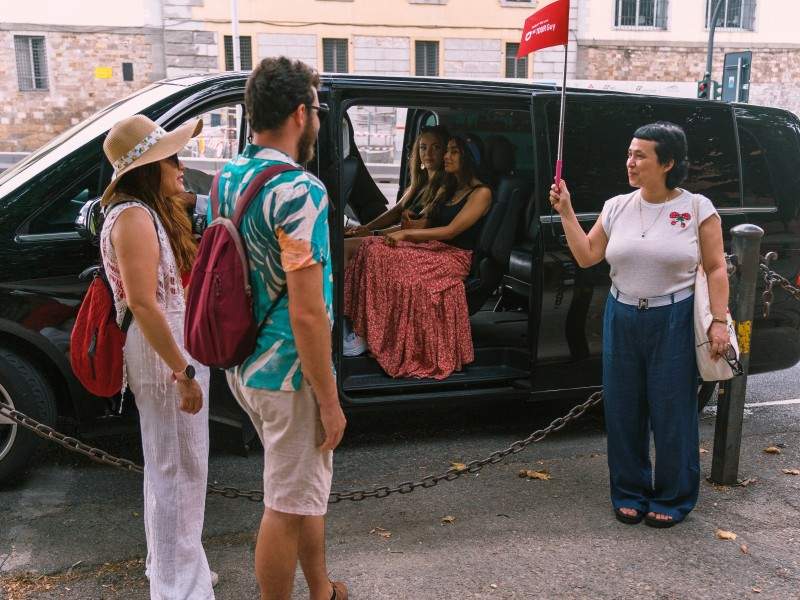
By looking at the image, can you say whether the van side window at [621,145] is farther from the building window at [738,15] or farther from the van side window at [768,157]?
the building window at [738,15]

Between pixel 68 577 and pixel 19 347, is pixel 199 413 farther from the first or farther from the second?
pixel 19 347

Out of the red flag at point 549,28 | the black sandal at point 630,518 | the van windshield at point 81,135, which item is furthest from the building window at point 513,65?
the black sandal at point 630,518

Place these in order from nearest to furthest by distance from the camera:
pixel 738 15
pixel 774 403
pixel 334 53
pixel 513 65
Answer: pixel 774 403 < pixel 334 53 < pixel 513 65 < pixel 738 15

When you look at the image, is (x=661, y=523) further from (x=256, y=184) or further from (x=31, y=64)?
(x=31, y=64)

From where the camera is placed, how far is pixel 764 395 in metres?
5.86

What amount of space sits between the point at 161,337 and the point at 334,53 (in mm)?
29228

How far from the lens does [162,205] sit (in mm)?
2773

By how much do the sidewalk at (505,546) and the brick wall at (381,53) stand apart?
27.5m

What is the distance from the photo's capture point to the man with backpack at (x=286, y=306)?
230 centimetres

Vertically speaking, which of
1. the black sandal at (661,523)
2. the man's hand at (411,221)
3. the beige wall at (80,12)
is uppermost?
the beige wall at (80,12)

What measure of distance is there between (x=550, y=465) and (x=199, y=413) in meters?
2.27

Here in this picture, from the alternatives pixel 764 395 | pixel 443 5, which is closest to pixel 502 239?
pixel 764 395

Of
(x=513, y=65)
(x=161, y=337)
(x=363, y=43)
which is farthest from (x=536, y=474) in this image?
(x=513, y=65)

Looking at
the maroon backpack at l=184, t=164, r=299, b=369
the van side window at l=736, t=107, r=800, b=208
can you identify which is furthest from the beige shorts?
the van side window at l=736, t=107, r=800, b=208
